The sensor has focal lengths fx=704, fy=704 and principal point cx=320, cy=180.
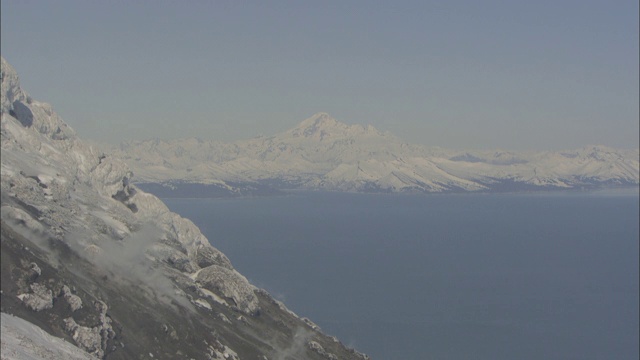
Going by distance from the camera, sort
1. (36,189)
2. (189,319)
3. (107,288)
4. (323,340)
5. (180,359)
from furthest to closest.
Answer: (323,340) < (36,189) < (189,319) < (107,288) < (180,359)

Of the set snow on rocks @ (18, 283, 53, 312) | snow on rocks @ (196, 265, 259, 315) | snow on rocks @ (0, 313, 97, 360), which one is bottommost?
snow on rocks @ (0, 313, 97, 360)

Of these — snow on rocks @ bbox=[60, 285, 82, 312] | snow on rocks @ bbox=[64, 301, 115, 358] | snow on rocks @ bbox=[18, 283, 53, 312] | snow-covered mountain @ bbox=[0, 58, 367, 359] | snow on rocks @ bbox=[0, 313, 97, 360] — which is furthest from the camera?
snow on rocks @ bbox=[60, 285, 82, 312]

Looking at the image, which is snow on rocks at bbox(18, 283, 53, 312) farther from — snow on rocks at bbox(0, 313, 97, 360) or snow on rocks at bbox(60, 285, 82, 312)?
snow on rocks at bbox(0, 313, 97, 360)

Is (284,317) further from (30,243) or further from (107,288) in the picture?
(30,243)

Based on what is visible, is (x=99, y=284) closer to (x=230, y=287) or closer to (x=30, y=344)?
(x=230, y=287)

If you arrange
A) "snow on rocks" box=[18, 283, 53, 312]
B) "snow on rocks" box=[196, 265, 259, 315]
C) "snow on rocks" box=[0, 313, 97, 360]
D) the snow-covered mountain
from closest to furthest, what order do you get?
"snow on rocks" box=[0, 313, 97, 360], "snow on rocks" box=[18, 283, 53, 312], the snow-covered mountain, "snow on rocks" box=[196, 265, 259, 315]

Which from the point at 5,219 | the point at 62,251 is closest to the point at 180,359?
the point at 62,251

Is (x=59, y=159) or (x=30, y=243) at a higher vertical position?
(x=59, y=159)

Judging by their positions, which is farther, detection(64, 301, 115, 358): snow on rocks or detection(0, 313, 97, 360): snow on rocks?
detection(64, 301, 115, 358): snow on rocks

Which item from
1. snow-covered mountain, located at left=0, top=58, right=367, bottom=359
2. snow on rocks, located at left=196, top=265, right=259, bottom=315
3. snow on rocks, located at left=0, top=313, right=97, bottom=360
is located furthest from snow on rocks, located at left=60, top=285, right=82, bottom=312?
snow on rocks, located at left=196, top=265, right=259, bottom=315

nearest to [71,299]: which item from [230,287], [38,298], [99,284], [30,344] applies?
[38,298]
